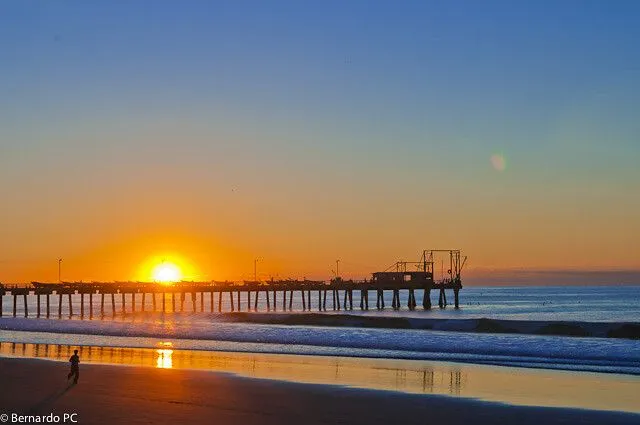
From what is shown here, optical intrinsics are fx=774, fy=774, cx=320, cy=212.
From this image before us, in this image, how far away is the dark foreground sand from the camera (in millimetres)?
19234

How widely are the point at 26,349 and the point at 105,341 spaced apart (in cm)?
746

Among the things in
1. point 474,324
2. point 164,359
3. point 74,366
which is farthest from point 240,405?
point 474,324

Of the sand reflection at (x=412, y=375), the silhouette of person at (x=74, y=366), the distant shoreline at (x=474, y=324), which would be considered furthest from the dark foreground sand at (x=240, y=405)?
the distant shoreline at (x=474, y=324)

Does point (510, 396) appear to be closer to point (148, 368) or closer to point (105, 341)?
point (148, 368)

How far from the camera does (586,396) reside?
23938 millimetres

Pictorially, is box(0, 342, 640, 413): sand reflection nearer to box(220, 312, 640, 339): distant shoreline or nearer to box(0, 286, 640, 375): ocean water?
box(0, 286, 640, 375): ocean water

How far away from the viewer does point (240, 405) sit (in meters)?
21.3

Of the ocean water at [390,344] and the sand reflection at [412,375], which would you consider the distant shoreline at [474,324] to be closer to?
the ocean water at [390,344]

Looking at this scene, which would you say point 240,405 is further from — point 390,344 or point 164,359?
point 390,344

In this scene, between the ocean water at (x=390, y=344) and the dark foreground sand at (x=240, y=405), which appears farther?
the ocean water at (x=390, y=344)

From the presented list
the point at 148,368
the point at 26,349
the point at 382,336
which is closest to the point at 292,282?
the point at 382,336

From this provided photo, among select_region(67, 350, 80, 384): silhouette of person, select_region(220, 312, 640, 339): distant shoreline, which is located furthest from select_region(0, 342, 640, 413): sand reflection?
select_region(220, 312, 640, 339): distant shoreline

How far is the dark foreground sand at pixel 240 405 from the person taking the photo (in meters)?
19.2

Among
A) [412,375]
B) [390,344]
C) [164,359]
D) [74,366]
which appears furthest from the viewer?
[390,344]
